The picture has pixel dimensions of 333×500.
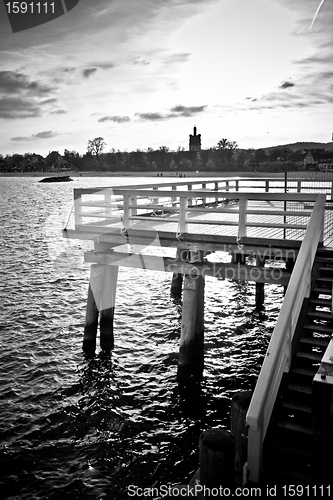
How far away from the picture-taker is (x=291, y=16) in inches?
727

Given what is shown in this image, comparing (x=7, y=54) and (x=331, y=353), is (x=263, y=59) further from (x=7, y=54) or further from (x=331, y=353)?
(x=7, y=54)

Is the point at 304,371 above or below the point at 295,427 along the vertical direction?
above

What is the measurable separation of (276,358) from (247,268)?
4245 millimetres

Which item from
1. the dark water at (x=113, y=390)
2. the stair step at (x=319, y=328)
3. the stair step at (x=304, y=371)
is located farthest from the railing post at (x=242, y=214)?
the dark water at (x=113, y=390)

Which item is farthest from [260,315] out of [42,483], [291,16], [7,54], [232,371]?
[7,54]

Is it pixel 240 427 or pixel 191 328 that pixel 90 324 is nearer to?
pixel 191 328

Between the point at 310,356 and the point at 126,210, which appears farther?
the point at 126,210

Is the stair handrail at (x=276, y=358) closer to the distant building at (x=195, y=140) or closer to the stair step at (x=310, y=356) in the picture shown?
the stair step at (x=310, y=356)

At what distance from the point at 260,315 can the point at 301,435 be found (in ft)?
35.7

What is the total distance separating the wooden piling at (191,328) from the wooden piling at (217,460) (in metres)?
5.45

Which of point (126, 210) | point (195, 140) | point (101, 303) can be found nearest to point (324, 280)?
point (126, 210)

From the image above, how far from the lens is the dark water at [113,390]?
8445mm

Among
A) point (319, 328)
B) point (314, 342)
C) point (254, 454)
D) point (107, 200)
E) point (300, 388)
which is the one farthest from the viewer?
point (107, 200)

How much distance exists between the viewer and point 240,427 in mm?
6227
